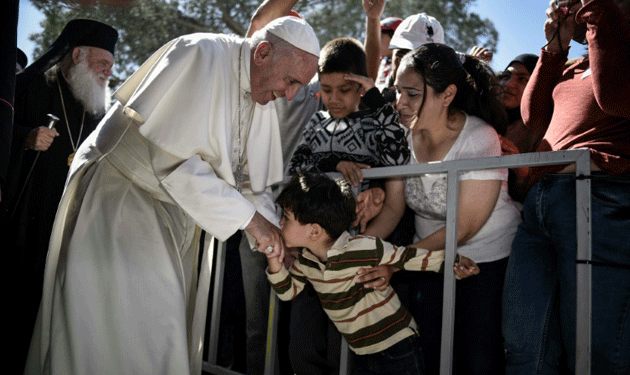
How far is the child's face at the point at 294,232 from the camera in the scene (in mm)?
2994

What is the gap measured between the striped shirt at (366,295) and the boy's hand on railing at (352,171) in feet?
1.24

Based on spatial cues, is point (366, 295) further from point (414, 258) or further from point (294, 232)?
point (294, 232)

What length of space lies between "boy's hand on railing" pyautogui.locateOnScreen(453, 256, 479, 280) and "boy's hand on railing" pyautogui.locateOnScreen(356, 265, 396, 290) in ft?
1.09

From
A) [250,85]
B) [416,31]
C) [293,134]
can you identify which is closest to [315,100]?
[293,134]

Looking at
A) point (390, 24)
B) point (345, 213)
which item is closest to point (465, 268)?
point (345, 213)

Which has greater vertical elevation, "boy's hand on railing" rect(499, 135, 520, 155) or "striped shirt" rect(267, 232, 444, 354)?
"boy's hand on railing" rect(499, 135, 520, 155)

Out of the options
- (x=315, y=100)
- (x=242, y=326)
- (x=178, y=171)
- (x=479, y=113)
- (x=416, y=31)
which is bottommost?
(x=242, y=326)

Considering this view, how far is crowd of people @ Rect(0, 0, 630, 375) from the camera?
252 centimetres

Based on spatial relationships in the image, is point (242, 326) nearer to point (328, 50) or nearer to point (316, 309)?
point (316, 309)

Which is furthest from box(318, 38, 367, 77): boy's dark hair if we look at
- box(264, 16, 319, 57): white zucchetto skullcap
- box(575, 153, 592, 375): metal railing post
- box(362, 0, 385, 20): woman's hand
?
box(575, 153, 592, 375): metal railing post

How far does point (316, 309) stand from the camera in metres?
3.18

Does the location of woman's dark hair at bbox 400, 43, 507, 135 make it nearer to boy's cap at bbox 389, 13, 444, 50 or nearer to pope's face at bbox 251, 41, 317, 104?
pope's face at bbox 251, 41, 317, 104

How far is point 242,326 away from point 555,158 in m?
2.26

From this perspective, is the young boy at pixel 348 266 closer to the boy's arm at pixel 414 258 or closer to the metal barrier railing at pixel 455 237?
the boy's arm at pixel 414 258
